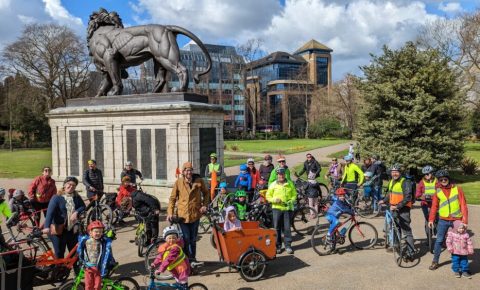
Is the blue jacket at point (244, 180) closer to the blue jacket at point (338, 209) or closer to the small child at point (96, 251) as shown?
the blue jacket at point (338, 209)

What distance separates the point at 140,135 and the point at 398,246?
852cm

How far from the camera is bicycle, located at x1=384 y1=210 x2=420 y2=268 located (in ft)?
22.7

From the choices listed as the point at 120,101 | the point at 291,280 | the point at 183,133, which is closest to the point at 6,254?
the point at 291,280

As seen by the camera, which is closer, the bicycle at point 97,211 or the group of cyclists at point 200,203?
the group of cyclists at point 200,203

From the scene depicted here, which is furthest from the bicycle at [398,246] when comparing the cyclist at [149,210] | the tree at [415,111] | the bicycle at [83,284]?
the tree at [415,111]

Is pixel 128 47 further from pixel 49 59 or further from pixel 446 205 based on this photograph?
pixel 49 59

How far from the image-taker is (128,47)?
13000 millimetres

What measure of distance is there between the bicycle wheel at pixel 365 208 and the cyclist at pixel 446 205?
410 centimetres

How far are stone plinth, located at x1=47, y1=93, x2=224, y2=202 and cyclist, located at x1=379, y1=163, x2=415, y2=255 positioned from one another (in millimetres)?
6344

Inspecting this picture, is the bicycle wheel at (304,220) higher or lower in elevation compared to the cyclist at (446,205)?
lower

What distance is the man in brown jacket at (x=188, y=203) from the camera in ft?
21.9

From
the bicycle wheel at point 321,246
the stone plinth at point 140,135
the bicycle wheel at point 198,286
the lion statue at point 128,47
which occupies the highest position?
the lion statue at point 128,47

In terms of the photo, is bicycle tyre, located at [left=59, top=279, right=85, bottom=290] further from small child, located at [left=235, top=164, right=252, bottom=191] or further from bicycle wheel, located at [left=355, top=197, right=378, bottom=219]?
bicycle wheel, located at [left=355, top=197, right=378, bottom=219]

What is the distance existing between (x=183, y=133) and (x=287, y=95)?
2599 inches
